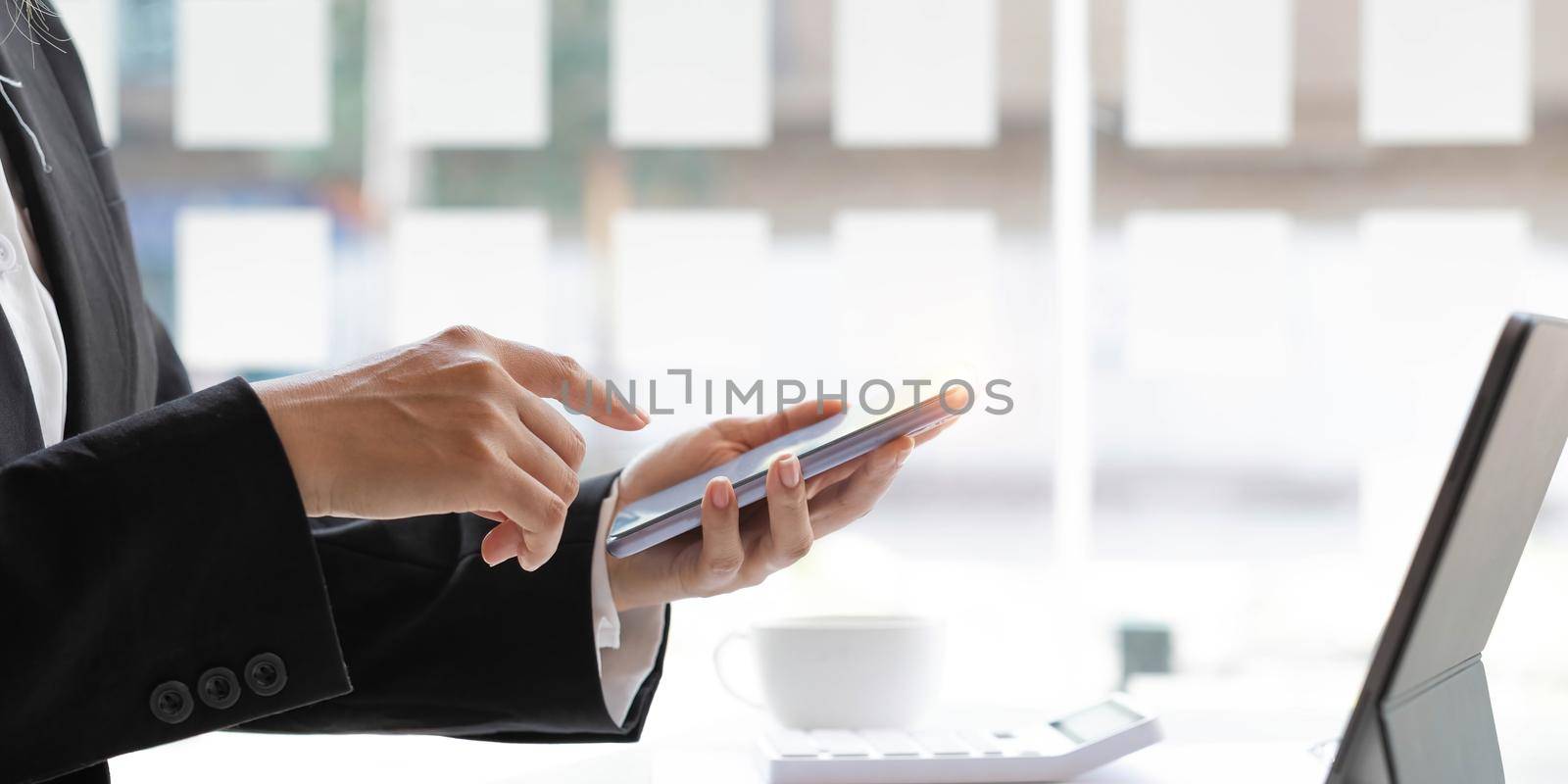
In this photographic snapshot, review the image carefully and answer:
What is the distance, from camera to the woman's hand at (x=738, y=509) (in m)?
0.85

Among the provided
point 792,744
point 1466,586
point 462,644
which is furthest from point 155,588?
point 1466,586

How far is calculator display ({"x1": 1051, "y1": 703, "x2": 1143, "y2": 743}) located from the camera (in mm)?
923

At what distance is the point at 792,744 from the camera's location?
0.93m

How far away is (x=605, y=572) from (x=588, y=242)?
108 centimetres

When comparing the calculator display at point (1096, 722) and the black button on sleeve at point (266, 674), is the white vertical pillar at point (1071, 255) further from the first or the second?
the black button on sleeve at point (266, 674)

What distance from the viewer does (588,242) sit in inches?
76.5

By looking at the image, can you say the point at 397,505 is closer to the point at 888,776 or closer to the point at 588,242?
the point at 888,776

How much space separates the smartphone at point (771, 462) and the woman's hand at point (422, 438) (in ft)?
0.61

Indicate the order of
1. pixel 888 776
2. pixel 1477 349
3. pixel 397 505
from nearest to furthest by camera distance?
pixel 397 505 → pixel 888 776 → pixel 1477 349

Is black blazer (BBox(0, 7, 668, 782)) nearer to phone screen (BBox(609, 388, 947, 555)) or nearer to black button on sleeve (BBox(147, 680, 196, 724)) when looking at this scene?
black button on sleeve (BBox(147, 680, 196, 724))

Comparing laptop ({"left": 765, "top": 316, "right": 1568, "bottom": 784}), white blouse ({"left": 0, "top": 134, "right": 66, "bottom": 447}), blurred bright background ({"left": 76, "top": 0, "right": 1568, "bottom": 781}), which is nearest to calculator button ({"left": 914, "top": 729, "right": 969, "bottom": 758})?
laptop ({"left": 765, "top": 316, "right": 1568, "bottom": 784})

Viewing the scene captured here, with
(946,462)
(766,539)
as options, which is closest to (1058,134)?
(946,462)

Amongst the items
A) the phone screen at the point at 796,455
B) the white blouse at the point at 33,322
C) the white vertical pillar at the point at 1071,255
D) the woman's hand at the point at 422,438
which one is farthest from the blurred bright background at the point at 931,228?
the woman's hand at the point at 422,438

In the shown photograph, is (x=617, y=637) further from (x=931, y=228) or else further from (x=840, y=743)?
(x=931, y=228)
